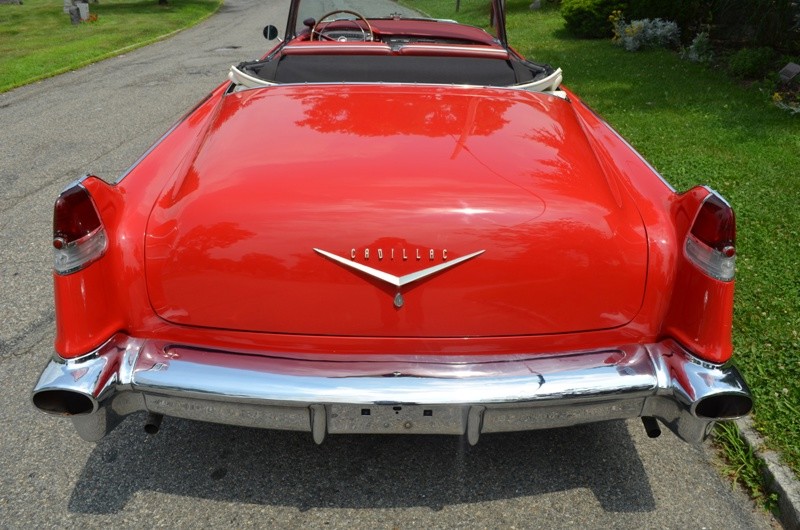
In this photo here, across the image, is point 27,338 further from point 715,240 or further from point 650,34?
point 650,34

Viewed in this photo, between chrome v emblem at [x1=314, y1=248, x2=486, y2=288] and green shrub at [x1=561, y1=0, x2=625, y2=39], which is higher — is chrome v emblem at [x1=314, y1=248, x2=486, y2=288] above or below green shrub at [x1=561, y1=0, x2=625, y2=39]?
above

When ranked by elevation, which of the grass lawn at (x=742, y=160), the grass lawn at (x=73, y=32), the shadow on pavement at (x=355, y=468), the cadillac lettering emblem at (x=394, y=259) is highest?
the cadillac lettering emblem at (x=394, y=259)

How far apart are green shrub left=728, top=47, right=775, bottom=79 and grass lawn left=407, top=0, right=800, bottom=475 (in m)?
0.24

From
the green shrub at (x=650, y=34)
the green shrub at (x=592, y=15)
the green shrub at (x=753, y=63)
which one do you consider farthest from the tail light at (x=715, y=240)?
the green shrub at (x=592, y=15)

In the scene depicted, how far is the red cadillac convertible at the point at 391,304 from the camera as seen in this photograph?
2125 millimetres

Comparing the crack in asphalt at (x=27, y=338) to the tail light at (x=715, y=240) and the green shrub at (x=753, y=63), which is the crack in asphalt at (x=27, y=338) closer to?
the tail light at (x=715, y=240)

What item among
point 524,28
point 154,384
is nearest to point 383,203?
point 154,384

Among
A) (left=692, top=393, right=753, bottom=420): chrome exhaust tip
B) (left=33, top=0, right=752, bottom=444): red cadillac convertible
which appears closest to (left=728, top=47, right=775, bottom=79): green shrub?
(left=33, top=0, right=752, bottom=444): red cadillac convertible

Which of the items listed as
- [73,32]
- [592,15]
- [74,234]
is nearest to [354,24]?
[74,234]

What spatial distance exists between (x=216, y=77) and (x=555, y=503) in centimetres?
1041

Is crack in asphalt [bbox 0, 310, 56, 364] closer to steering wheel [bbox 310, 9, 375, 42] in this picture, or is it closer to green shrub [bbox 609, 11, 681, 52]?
steering wheel [bbox 310, 9, 375, 42]

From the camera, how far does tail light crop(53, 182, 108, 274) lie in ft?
7.13

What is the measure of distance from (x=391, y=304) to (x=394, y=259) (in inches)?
5.6

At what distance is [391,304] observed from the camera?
84.7 inches
